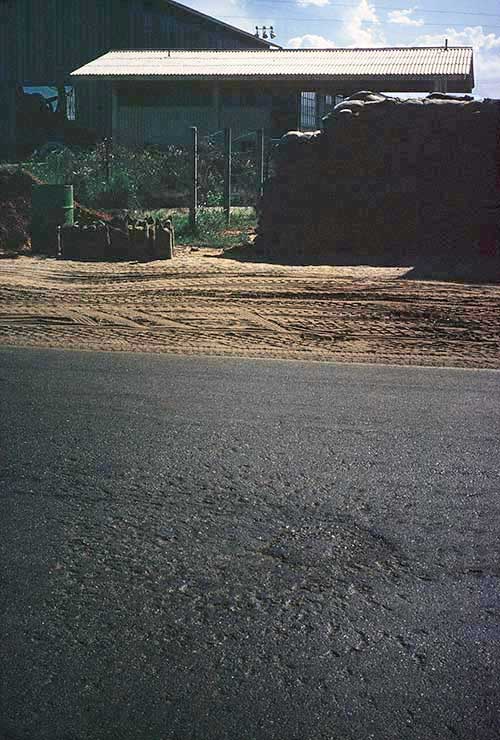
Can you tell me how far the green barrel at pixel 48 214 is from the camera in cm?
1567

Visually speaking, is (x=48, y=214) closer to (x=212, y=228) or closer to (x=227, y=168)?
(x=212, y=228)

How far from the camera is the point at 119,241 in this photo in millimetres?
14859

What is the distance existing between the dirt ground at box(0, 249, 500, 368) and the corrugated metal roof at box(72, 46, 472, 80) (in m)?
16.3

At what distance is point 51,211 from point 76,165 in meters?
6.27

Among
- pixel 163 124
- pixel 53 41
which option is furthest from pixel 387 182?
pixel 53 41

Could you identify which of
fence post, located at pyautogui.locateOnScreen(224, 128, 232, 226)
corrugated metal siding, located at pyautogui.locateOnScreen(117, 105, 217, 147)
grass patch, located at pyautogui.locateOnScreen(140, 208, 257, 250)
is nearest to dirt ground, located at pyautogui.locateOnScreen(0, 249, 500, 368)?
grass patch, located at pyautogui.locateOnScreen(140, 208, 257, 250)

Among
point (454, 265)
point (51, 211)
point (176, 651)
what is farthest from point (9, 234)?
point (176, 651)

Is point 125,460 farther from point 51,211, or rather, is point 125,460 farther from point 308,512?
point 51,211

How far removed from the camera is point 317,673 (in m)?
2.93

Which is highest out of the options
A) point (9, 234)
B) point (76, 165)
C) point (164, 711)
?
point (76, 165)

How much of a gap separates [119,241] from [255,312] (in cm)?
530

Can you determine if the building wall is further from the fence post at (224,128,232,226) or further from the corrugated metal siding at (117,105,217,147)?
the fence post at (224,128,232,226)

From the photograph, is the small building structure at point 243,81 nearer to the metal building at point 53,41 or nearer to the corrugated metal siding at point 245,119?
the corrugated metal siding at point 245,119

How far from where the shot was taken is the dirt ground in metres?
8.39
